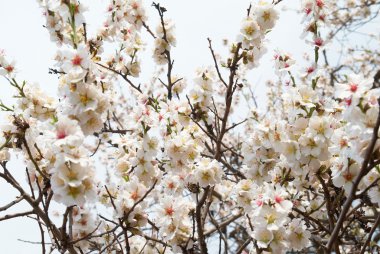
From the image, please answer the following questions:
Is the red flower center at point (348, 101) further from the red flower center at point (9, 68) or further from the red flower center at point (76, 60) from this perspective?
the red flower center at point (9, 68)

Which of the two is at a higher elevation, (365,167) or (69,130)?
(69,130)

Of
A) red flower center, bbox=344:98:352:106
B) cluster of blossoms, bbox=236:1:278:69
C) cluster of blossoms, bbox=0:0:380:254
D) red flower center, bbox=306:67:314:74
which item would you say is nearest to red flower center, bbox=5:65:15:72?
cluster of blossoms, bbox=0:0:380:254

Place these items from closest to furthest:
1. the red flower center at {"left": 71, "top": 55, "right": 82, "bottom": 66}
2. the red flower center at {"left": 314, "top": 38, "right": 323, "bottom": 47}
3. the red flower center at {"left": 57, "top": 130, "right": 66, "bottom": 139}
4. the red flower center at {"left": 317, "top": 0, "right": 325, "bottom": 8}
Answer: the red flower center at {"left": 57, "top": 130, "right": 66, "bottom": 139}, the red flower center at {"left": 71, "top": 55, "right": 82, "bottom": 66}, the red flower center at {"left": 314, "top": 38, "right": 323, "bottom": 47}, the red flower center at {"left": 317, "top": 0, "right": 325, "bottom": 8}

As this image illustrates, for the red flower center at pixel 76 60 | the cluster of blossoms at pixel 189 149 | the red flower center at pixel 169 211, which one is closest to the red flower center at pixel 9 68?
the cluster of blossoms at pixel 189 149

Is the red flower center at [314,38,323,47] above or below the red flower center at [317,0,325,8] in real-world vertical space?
below

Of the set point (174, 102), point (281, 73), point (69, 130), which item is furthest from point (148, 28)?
point (69, 130)

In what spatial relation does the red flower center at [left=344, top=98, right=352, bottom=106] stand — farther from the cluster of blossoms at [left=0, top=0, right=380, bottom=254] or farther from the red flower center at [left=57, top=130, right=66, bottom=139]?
the red flower center at [left=57, top=130, right=66, bottom=139]

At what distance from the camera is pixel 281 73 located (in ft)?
9.50

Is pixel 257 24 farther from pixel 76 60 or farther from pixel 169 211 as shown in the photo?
pixel 76 60

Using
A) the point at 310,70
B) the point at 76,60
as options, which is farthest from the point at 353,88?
the point at 76,60

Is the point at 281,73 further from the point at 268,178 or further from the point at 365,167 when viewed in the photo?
the point at 365,167

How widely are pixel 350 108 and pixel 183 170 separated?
1451mm

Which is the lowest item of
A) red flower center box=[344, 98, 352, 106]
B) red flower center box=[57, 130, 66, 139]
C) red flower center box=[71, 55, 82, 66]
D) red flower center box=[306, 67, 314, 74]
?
red flower center box=[57, 130, 66, 139]

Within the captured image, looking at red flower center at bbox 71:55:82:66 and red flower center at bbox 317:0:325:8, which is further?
red flower center at bbox 317:0:325:8
